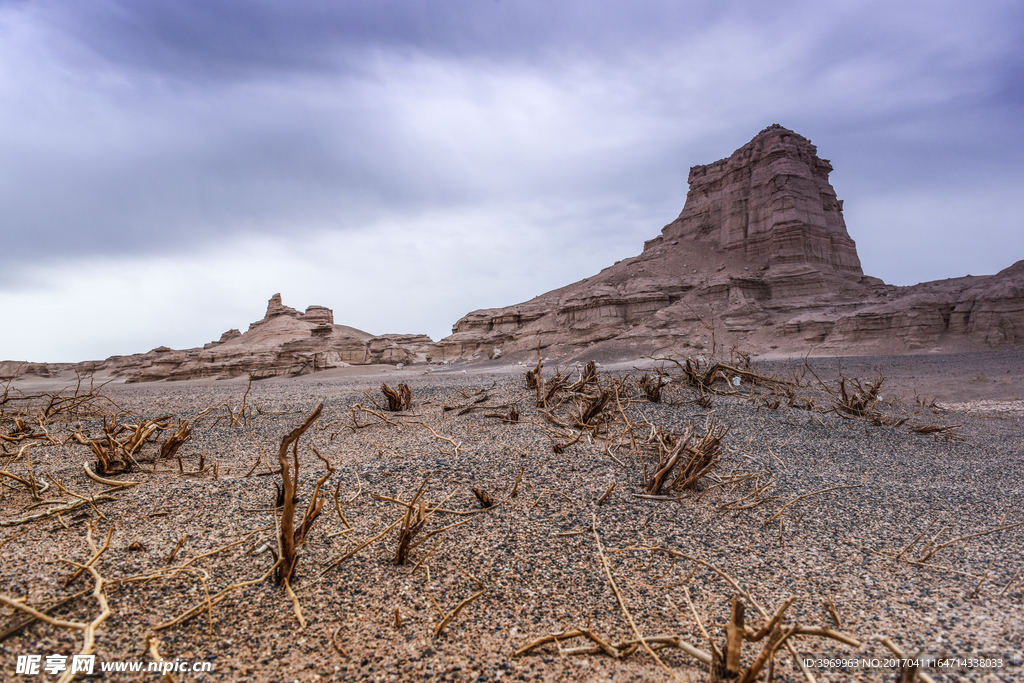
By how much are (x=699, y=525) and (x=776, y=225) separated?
32913mm

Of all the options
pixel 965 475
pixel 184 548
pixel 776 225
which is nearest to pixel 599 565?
pixel 184 548

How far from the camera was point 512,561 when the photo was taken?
2.00m

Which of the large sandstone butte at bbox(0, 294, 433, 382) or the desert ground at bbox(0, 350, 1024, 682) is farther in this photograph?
the large sandstone butte at bbox(0, 294, 433, 382)

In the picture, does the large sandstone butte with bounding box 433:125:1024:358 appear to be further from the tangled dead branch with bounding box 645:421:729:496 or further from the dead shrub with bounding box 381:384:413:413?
the tangled dead branch with bounding box 645:421:729:496

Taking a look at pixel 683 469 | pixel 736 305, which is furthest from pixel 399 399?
pixel 736 305

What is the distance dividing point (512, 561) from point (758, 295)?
3016cm

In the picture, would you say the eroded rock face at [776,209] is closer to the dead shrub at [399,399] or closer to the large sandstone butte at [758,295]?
the large sandstone butte at [758,295]

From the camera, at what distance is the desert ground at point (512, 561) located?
1.41 meters

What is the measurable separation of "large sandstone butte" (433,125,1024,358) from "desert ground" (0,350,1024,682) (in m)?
17.5

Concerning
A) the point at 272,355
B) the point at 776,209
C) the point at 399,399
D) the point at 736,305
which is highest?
the point at 776,209

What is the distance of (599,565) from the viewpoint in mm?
1985

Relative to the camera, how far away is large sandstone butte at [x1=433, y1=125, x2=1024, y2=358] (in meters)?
20.9

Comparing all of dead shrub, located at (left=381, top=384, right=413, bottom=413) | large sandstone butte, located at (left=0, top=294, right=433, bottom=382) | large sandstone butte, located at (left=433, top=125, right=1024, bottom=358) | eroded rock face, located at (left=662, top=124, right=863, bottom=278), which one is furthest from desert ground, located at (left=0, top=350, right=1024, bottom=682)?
eroded rock face, located at (left=662, top=124, right=863, bottom=278)

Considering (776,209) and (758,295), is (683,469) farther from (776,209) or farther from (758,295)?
(776,209)
